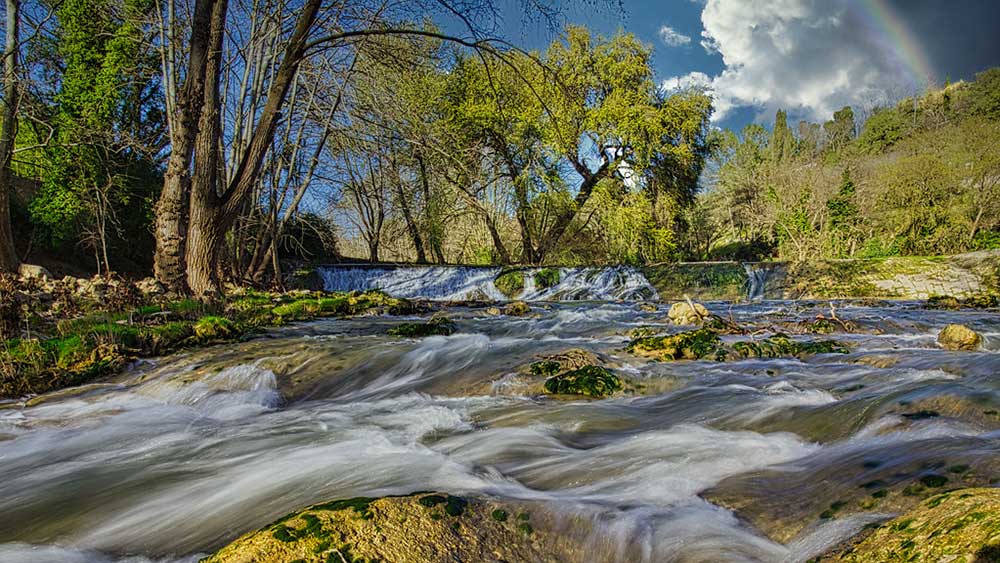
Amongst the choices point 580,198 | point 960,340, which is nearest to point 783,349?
point 960,340

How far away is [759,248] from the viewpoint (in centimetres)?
3497

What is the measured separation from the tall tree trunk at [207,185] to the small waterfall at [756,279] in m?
13.7

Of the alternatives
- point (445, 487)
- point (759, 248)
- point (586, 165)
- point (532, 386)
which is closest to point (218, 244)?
point (532, 386)

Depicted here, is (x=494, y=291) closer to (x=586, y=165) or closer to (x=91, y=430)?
(x=586, y=165)

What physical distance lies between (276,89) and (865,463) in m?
8.71

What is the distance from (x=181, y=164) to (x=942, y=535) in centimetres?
918

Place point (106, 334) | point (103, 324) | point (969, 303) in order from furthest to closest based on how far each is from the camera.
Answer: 1. point (969, 303)
2. point (103, 324)
3. point (106, 334)

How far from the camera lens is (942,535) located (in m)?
1.25

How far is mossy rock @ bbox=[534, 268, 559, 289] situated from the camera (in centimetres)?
1742

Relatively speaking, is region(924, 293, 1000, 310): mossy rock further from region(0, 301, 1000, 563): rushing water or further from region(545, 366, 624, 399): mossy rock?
region(545, 366, 624, 399): mossy rock

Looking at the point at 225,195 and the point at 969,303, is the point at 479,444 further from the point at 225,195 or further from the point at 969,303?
the point at 969,303

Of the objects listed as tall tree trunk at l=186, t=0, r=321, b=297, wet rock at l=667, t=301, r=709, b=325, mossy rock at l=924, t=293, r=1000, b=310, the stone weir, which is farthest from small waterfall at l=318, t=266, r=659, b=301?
tall tree trunk at l=186, t=0, r=321, b=297

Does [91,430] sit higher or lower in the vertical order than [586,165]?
lower

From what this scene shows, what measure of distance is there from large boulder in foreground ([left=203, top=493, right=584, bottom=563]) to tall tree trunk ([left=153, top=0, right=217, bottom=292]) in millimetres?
7941
